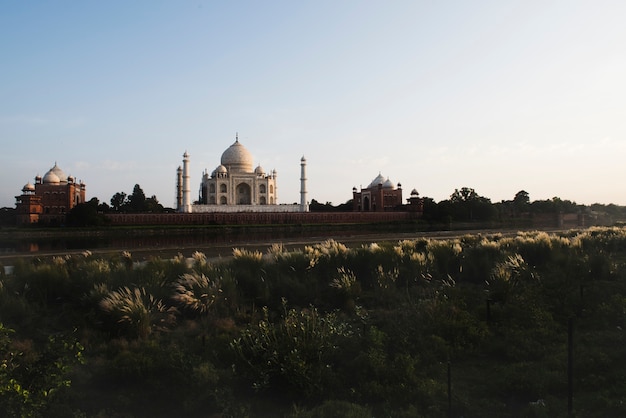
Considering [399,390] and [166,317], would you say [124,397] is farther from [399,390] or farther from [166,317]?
[399,390]

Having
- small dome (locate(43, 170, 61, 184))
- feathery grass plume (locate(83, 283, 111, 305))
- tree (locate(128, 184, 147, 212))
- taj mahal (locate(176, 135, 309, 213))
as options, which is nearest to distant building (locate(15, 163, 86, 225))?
small dome (locate(43, 170, 61, 184))

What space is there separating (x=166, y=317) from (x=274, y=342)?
7.08 feet

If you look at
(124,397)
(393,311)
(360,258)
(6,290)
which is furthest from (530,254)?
(6,290)

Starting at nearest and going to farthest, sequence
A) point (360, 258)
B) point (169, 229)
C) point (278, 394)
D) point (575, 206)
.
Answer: point (278, 394) < point (360, 258) < point (169, 229) < point (575, 206)

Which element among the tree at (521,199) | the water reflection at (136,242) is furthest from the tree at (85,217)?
the tree at (521,199)

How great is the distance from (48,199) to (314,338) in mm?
51109

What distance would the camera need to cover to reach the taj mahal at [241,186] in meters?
55.6

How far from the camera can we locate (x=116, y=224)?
141 ft

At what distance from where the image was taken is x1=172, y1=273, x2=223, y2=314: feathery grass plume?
606 cm

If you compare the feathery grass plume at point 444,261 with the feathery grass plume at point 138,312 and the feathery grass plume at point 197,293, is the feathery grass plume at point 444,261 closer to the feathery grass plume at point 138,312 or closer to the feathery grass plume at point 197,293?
the feathery grass plume at point 197,293

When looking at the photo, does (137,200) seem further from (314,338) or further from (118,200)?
(314,338)

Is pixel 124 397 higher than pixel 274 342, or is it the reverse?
pixel 274 342

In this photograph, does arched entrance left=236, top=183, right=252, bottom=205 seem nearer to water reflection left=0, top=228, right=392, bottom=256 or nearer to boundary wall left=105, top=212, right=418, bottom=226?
boundary wall left=105, top=212, right=418, bottom=226

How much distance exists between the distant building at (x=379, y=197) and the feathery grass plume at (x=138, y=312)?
54.4 m
